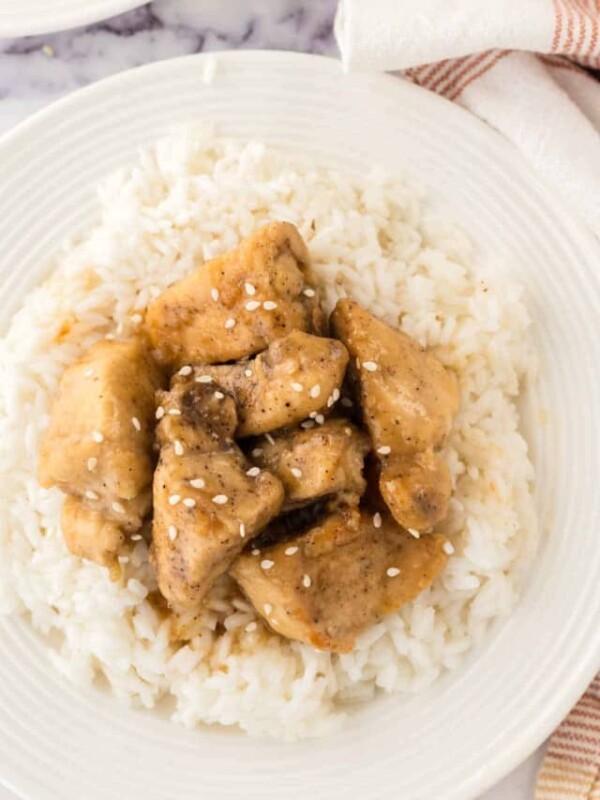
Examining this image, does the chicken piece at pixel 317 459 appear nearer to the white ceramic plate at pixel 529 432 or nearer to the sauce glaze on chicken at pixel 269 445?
A: the sauce glaze on chicken at pixel 269 445

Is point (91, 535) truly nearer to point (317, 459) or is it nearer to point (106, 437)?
point (106, 437)

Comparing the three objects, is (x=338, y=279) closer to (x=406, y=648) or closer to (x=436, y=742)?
(x=406, y=648)

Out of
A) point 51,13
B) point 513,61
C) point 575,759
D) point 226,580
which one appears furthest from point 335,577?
point 51,13

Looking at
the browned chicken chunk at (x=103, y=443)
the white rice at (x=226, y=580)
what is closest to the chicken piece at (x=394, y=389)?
the white rice at (x=226, y=580)

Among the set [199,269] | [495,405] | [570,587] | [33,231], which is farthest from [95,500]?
[570,587]

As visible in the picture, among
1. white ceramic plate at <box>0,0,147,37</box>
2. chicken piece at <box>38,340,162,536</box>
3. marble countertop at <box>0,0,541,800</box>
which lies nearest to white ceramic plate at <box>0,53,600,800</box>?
white ceramic plate at <box>0,0,147,37</box>

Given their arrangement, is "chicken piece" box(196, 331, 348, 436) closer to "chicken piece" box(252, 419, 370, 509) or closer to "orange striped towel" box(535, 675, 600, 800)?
"chicken piece" box(252, 419, 370, 509)
